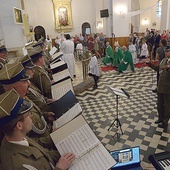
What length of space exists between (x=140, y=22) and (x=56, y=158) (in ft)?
69.8

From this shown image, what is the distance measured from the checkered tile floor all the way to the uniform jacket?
2154 mm

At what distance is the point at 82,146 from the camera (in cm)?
154

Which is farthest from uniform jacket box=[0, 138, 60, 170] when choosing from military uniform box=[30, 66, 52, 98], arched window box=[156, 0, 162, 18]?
arched window box=[156, 0, 162, 18]

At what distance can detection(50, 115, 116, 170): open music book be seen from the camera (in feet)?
4.65

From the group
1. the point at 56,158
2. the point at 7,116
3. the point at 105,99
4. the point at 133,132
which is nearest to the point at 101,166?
the point at 56,158

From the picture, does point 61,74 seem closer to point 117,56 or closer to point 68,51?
point 68,51

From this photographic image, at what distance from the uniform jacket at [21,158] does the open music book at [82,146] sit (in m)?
0.19

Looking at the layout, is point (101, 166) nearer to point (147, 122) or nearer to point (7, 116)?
point (7, 116)

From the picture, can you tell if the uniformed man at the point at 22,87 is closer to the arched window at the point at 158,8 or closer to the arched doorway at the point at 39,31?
the arched doorway at the point at 39,31

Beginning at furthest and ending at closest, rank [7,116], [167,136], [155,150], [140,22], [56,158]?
[140,22] < [167,136] < [155,150] < [56,158] < [7,116]

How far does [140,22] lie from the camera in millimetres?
20562

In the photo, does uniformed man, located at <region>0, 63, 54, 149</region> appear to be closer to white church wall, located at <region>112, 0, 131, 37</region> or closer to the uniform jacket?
the uniform jacket

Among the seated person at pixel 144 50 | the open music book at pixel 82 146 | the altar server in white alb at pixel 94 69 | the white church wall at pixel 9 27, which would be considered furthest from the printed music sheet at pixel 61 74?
the seated person at pixel 144 50

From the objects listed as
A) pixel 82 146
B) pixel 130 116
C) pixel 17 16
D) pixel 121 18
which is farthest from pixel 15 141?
pixel 121 18
